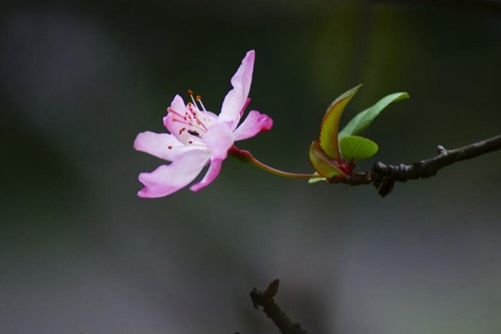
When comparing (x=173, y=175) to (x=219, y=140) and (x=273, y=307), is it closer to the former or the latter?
(x=219, y=140)

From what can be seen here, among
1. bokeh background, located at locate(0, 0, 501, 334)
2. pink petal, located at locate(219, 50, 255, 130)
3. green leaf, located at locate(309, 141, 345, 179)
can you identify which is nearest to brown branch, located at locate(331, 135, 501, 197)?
green leaf, located at locate(309, 141, 345, 179)

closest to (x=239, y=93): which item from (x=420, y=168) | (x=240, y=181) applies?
(x=420, y=168)

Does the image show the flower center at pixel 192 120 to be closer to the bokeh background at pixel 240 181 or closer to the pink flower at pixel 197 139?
the pink flower at pixel 197 139

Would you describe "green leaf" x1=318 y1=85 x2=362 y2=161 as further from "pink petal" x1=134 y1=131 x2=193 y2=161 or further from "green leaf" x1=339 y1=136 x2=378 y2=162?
"pink petal" x1=134 y1=131 x2=193 y2=161

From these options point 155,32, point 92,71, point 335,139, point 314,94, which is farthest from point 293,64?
point 335,139

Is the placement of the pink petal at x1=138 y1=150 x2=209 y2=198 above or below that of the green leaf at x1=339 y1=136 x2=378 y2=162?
above

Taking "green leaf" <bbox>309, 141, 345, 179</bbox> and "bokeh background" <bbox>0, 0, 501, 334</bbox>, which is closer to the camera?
"green leaf" <bbox>309, 141, 345, 179</bbox>
